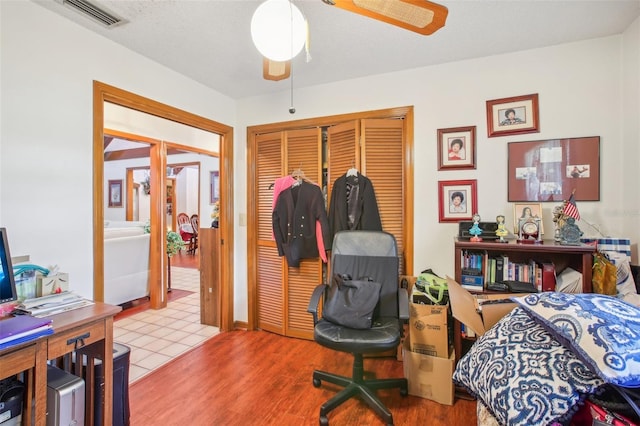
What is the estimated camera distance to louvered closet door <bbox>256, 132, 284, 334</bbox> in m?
2.94

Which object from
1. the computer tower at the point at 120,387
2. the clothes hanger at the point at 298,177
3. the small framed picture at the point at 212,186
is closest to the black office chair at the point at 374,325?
the clothes hanger at the point at 298,177

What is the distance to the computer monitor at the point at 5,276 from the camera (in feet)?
4.26

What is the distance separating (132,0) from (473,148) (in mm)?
2496

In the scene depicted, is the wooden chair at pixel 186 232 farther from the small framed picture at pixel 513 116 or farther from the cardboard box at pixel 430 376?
the small framed picture at pixel 513 116

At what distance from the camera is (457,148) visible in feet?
7.74

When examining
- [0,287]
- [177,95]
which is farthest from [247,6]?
[0,287]

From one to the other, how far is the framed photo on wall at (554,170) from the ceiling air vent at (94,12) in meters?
2.87

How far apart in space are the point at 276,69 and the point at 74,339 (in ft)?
5.80

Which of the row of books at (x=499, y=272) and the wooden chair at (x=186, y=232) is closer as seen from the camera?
the row of books at (x=499, y=272)

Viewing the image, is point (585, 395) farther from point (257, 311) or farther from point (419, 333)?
point (257, 311)

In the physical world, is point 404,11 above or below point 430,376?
above

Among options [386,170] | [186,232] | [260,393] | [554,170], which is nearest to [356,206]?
[386,170]

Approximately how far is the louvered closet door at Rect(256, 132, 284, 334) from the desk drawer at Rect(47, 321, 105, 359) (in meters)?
1.66

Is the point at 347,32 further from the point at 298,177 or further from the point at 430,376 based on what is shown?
the point at 430,376
